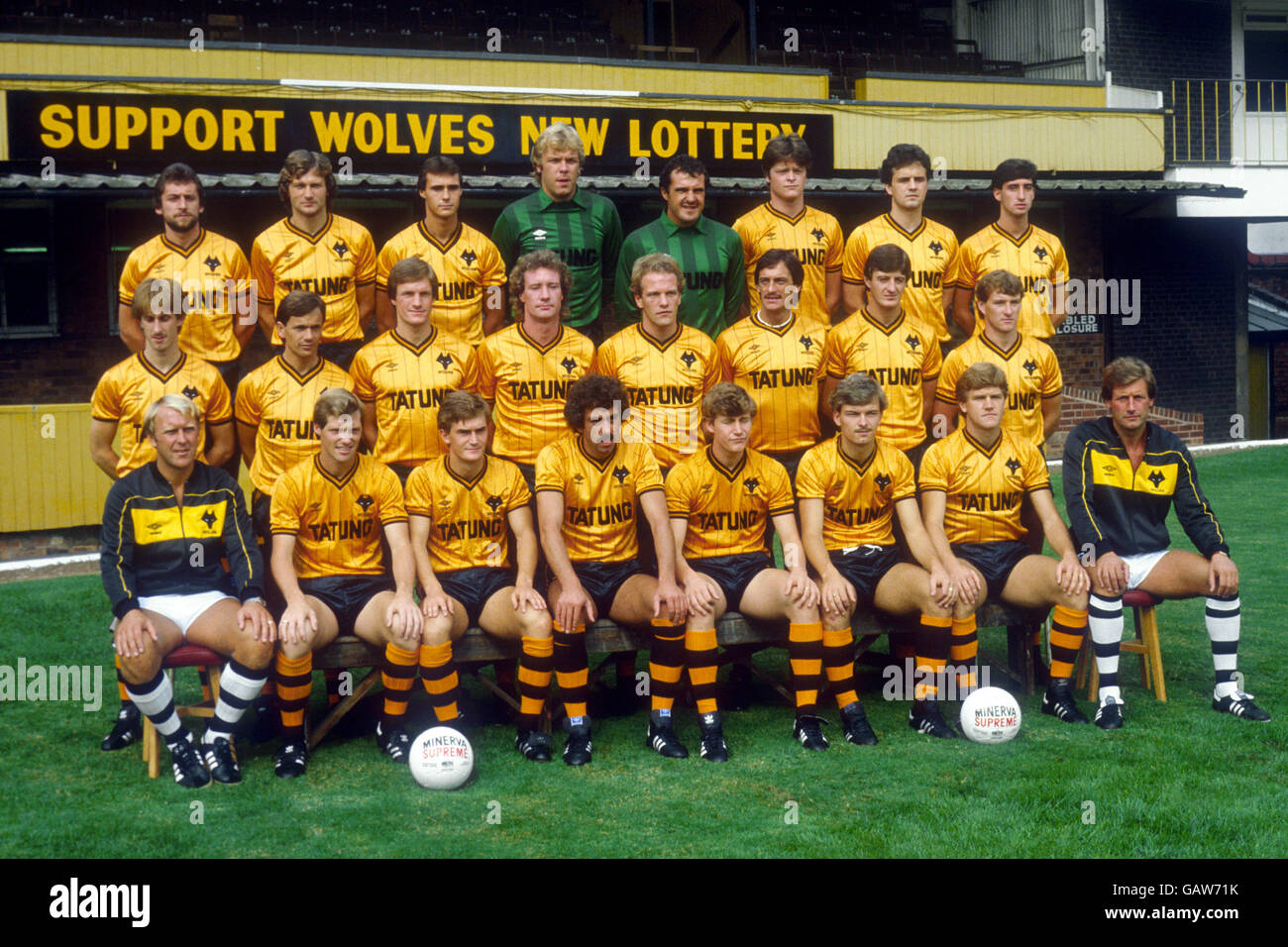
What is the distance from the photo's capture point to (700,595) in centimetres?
511

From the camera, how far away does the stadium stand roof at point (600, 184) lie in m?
10.7

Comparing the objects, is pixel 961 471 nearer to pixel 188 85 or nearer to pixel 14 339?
pixel 188 85

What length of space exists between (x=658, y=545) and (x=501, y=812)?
1253 mm

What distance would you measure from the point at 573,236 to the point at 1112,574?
290 centimetres

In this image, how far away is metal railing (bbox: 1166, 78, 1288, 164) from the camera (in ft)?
57.5

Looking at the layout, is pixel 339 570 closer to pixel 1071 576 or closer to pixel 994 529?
pixel 994 529

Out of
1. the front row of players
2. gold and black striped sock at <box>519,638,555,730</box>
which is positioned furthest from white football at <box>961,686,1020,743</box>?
gold and black striped sock at <box>519,638,555,730</box>

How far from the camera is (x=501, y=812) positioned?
448cm

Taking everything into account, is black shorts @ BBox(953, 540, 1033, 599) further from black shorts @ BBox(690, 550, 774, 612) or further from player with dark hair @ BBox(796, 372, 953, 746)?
black shorts @ BBox(690, 550, 774, 612)

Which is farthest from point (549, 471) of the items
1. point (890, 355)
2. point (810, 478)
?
point (890, 355)

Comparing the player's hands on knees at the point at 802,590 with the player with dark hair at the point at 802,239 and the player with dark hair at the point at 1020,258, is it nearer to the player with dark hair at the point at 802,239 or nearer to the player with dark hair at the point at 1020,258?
the player with dark hair at the point at 802,239

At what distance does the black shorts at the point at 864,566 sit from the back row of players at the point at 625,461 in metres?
0.01

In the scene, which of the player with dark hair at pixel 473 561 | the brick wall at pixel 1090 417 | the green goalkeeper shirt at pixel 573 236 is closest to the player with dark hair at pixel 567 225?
the green goalkeeper shirt at pixel 573 236
